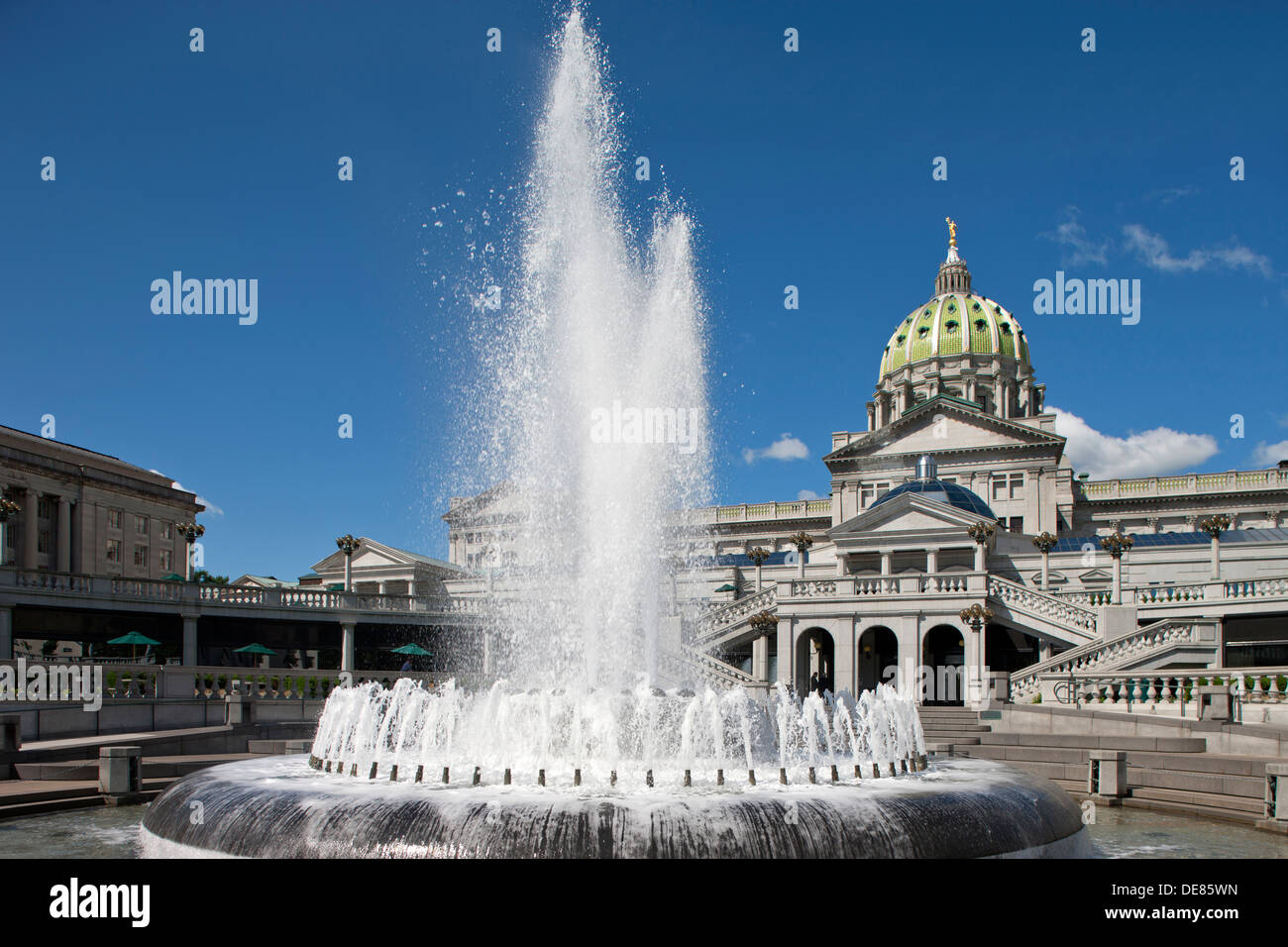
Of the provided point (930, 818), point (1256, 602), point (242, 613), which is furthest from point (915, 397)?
point (930, 818)

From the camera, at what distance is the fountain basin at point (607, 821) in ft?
37.2

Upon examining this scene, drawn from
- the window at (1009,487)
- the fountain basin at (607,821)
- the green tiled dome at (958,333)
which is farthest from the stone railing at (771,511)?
the fountain basin at (607,821)

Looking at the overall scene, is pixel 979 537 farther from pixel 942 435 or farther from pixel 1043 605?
pixel 942 435

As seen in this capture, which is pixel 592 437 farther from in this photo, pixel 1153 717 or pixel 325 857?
pixel 1153 717

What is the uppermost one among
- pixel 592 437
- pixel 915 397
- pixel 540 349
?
pixel 915 397

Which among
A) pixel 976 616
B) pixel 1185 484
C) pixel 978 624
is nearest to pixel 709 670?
pixel 976 616

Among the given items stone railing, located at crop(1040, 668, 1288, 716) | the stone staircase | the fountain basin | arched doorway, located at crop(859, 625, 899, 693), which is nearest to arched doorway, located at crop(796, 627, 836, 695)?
arched doorway, located at crop(859, 625, 899, 693)

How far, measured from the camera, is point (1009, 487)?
81188 millimetres

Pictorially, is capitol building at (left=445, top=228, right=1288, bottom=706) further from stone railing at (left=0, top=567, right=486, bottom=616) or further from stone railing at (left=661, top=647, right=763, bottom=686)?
stone railing at (left=0, top=567, right=486, bottom=616)

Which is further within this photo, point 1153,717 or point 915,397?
point 915,397

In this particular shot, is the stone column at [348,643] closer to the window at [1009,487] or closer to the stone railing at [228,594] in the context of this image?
the stone railing at [228,594]

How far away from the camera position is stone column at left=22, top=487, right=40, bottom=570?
82500 millimetres
